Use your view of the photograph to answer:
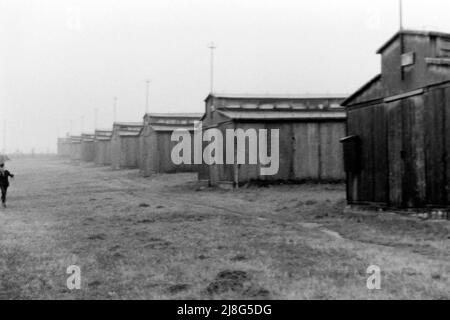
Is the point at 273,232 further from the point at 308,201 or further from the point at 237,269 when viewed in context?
the point at 308,201

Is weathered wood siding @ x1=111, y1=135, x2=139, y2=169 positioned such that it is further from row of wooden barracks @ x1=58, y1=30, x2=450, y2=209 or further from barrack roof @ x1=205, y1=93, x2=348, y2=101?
row of wooden barracks @ x1=58, y1=30, x2=450, y2=209

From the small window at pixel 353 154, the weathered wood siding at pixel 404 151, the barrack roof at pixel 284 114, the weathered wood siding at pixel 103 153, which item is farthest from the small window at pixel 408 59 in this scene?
the weathered wood siding at pixel 103 153

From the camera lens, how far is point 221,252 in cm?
1124

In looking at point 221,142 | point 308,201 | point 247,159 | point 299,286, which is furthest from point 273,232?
point 221,142

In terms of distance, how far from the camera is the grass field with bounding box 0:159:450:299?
8271 millimetres

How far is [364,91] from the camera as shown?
18281mm

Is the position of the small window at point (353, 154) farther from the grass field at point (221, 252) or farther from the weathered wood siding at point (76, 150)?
the weathered wood siding at point (76, 150)

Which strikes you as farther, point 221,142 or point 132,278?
point 221,142

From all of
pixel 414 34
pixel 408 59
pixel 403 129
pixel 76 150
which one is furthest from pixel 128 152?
pixel 414 34

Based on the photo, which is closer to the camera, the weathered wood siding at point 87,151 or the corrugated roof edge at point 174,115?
the corrugated roof edge at point 174,115

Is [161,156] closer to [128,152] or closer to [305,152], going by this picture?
[128,152]

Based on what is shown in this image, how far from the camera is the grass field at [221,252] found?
827 cm

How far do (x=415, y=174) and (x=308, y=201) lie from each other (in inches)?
224

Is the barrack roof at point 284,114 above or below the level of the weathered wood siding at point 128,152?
above
